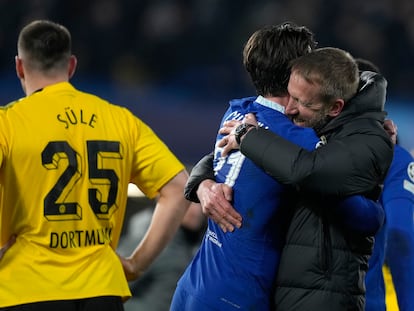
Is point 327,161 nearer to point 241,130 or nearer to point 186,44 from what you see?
point 241,130

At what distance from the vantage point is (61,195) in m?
4.06

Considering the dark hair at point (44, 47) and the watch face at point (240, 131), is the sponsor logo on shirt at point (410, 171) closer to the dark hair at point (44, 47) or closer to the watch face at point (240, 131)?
the watch face at point (240, 131)

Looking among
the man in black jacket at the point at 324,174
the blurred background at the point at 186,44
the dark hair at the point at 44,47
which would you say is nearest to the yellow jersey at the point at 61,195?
the dark hair at the point at 44,47

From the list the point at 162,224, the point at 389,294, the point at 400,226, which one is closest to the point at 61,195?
the point at 162,224

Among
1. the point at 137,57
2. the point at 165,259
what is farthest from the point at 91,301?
the point at 137,57

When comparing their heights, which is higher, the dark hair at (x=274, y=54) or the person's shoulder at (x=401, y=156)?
the dark hair at (x=274, y=54)

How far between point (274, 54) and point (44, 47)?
1281 millimetres

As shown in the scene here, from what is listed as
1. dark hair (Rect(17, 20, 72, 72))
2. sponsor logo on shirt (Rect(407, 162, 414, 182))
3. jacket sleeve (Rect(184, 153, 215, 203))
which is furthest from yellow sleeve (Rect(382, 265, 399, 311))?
dark hair (Rect(17, 20, 72, 72))

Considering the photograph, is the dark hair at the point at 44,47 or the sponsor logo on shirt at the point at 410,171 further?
the dark hair at the point at 44,47

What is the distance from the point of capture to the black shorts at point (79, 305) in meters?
4.03

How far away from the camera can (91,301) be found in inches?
163

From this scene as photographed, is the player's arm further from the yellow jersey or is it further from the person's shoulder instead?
the person's shoulder

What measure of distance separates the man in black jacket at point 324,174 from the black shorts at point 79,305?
0.88 m

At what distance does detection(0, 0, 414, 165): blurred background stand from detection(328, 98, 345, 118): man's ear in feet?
19.1
